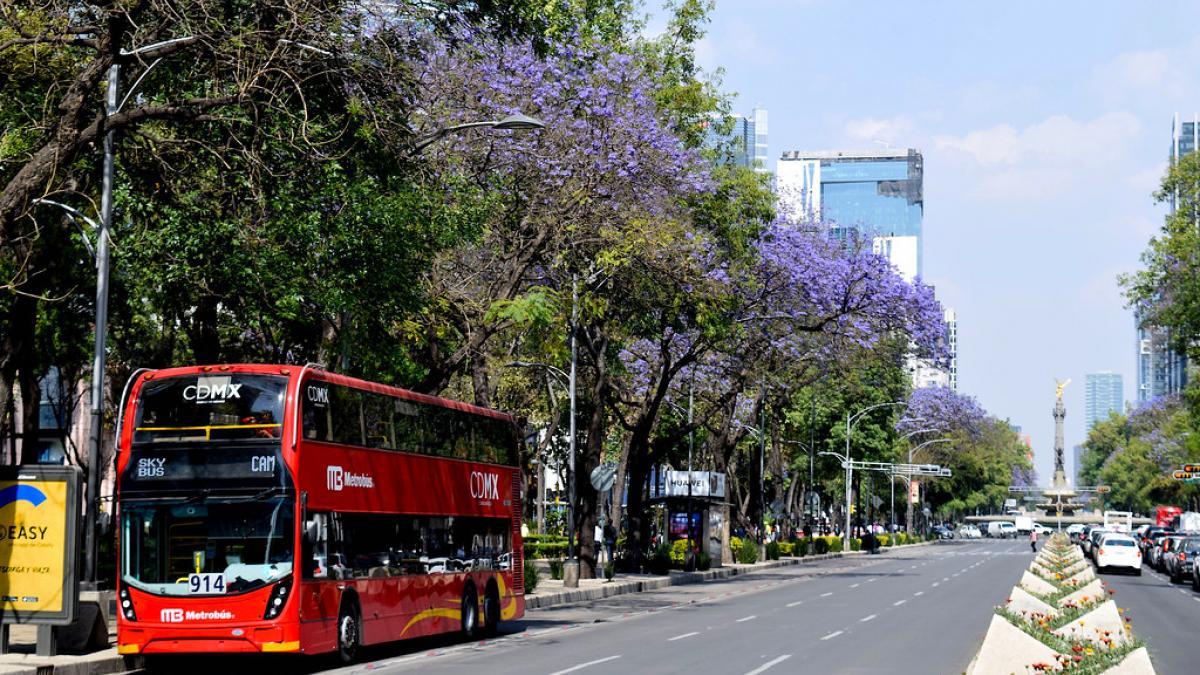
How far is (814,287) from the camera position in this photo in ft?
141

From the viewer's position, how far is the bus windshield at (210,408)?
1895 cm

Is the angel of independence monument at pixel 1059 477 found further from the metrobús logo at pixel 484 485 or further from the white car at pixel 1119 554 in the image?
the metrobús logo at pixel 484 485

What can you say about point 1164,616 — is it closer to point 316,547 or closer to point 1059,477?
point 316,547

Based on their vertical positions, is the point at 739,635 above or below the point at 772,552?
above

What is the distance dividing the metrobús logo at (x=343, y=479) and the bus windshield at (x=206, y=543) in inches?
38.9

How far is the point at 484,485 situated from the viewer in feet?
86.1

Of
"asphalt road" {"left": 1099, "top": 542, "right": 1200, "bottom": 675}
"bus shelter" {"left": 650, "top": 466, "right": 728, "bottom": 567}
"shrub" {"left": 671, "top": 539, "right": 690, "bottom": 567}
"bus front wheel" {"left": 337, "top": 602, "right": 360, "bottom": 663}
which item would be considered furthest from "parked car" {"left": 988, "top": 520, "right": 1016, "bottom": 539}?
"bus front wheel" {"left": 337, "top": 602, "right": 360, "bottom": 663}

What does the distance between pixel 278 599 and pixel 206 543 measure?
3.79 ft

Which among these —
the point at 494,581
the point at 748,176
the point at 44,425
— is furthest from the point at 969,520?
the point at 494,581

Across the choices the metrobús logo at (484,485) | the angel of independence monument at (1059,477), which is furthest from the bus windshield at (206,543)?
the angel of independence monument at (1059,477)

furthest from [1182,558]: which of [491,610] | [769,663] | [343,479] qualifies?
[343,479]

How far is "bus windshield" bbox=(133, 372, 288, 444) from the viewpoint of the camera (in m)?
19.0

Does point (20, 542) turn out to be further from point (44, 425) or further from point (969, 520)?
point (969, 520)

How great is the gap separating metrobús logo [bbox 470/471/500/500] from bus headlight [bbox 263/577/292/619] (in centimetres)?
695
